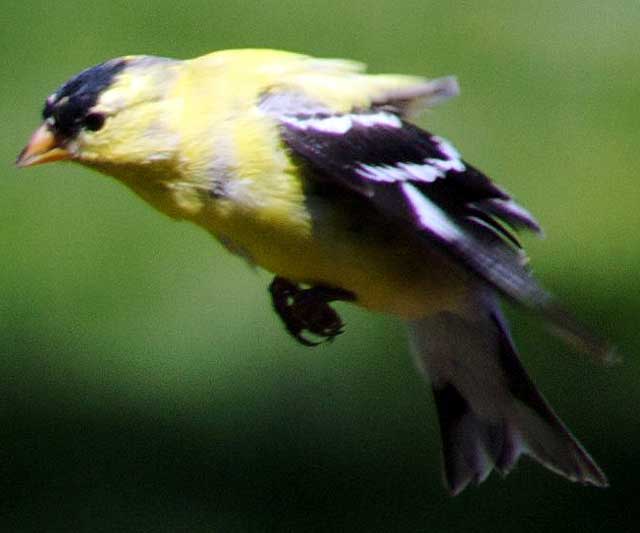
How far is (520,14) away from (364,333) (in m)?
2.00

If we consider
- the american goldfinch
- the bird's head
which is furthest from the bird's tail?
the bird's head

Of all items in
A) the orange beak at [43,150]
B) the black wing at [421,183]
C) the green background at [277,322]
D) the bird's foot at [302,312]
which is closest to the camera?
the black wing at [421,183]

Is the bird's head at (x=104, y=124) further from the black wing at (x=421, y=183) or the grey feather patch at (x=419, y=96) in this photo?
the grey feather patch at (x=419, y=96)

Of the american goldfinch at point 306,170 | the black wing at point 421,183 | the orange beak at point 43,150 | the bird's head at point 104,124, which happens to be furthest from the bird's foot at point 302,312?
the orange beak at point 43,150

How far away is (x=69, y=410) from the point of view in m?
5.19

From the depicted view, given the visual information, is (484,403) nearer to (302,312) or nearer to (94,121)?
(302,312)

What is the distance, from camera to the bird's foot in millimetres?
3582

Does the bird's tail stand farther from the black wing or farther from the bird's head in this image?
the bird's head

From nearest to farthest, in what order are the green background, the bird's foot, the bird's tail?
the bird's foot < the bird's tail < the green background

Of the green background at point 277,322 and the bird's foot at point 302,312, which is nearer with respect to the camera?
the bird's foot at point 302,312

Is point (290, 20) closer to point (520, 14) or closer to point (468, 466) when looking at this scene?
point (520, 14)

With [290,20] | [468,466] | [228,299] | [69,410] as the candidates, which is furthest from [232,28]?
[468,466]

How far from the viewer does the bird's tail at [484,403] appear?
382 cm

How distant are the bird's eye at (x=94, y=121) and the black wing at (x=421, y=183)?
34 cm
